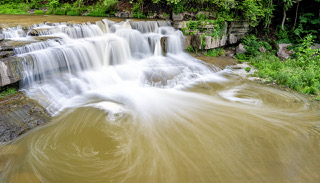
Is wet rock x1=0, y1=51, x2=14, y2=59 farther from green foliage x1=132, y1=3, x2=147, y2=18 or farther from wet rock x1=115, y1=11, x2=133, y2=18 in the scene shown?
wet rock x1=115, y1=11, x2=133, y2=18

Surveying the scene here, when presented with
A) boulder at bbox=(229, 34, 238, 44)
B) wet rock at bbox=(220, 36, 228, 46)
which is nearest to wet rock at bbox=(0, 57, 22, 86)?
wet rock at bbox=(220, 36, 228, 46)

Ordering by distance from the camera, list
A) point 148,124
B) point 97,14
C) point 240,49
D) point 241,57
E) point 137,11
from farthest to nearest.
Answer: point 97,14 < point 137,11 < point 240,49 < point 241,57 < point 148,124

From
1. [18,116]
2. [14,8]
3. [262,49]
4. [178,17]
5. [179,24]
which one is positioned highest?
[14,8]

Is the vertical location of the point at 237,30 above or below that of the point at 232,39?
above

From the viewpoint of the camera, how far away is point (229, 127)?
210 inches

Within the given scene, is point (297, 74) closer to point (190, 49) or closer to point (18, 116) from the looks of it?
point (190, 49)

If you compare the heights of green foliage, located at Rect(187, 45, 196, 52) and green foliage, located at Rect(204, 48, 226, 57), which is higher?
green foliage, located at Rect(187, 45, 196, 52)

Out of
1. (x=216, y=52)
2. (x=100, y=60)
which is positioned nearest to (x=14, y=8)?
(x=100, y=60)

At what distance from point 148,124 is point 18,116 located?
10.2 ft

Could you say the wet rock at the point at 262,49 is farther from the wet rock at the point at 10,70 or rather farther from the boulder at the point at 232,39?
the wet rock at the point at 10,70

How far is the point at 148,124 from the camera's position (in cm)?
545

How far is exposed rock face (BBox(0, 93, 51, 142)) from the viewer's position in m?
4.76

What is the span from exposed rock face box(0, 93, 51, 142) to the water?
247mm

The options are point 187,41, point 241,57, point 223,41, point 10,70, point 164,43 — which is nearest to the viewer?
point 10,70
